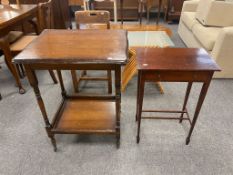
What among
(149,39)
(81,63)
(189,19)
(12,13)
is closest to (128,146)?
(81,63)

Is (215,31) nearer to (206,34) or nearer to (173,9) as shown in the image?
(206,34)

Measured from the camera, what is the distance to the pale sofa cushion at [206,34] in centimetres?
225

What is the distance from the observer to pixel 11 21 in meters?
1.85

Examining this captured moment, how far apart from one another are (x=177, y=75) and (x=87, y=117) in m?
0.81

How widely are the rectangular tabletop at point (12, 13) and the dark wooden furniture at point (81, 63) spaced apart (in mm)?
761

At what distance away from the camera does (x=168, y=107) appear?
6.26 feet

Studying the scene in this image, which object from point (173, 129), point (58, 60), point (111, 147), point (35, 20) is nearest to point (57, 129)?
point (111, 147)

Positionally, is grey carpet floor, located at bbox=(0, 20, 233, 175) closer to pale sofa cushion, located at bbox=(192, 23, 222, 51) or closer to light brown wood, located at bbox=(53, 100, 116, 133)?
light brown wood, located at bbox=(53, 100, 116, 133)

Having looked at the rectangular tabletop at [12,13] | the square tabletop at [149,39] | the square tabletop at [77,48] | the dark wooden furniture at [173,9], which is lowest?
the dark wooden furniture at [173,9]

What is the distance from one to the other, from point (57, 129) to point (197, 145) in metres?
1.17

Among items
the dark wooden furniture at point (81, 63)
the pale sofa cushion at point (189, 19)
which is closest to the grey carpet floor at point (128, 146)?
the dark wooden furniture at point (81, 63)

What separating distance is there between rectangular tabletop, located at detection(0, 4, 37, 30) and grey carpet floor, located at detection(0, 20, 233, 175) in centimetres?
83

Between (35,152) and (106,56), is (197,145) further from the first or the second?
(35,152)

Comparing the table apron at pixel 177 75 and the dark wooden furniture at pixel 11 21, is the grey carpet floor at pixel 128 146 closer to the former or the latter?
the dark wooden furniture at pixel 11 21
